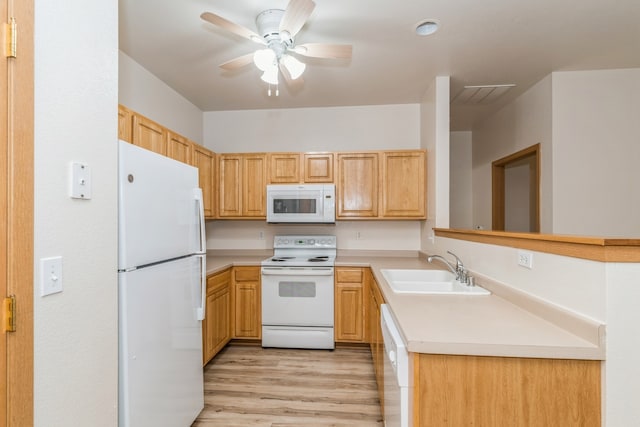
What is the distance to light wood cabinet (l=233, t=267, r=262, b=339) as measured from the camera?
3047mm

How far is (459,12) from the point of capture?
1926 mm

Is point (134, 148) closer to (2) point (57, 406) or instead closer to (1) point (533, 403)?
(2) point (57, 406)

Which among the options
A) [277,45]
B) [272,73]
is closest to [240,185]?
[272,73]

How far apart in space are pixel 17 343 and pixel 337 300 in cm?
243

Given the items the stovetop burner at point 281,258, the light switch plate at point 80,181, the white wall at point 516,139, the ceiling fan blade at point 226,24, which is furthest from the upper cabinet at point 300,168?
the light switch plate at point 80,181

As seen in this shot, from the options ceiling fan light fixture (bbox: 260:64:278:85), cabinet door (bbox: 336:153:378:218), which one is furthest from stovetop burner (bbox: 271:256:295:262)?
ceiling fan light fixture (bbox: 260:64:278:85)

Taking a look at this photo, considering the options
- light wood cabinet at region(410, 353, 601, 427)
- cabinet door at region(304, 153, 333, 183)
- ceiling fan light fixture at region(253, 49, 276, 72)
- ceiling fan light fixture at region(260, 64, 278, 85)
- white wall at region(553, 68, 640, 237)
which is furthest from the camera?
cabinet door at region(304, 153, 333, 183)

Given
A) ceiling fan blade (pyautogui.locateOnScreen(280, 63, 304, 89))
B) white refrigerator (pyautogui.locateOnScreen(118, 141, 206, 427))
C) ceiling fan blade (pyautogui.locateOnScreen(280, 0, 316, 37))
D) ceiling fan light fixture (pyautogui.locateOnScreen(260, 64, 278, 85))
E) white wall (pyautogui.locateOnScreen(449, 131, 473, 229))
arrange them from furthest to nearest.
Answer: white wall (pyautogui.locateOnScreen(449, 131, 473, 229)) < ceiling fan blade (pyautogui.locateOnScreen(280, 63, 304, 89)) < ceiling fan light fixture (pyautogui.locateOnScreen(260, 64, 278, 85)) < ceiling fan blade (pyautogui.locateOnScreen(280, 0, 316, 37)) < white refrigerator (pyautogui.locateOnScreen(118, 141, 206, 427))

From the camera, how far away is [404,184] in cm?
324

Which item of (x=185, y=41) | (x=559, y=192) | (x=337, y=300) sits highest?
(x=185, y=41)

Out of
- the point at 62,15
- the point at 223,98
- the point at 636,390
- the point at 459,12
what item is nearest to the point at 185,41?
the point at 223,98

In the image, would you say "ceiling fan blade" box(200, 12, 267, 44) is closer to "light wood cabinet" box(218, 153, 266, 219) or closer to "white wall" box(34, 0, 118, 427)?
"white wall" box(34, 0, 118, 427)

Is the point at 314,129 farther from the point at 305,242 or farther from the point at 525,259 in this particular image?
the point at 525,259

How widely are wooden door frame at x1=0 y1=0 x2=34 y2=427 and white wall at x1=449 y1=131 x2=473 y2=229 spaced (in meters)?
4.63
